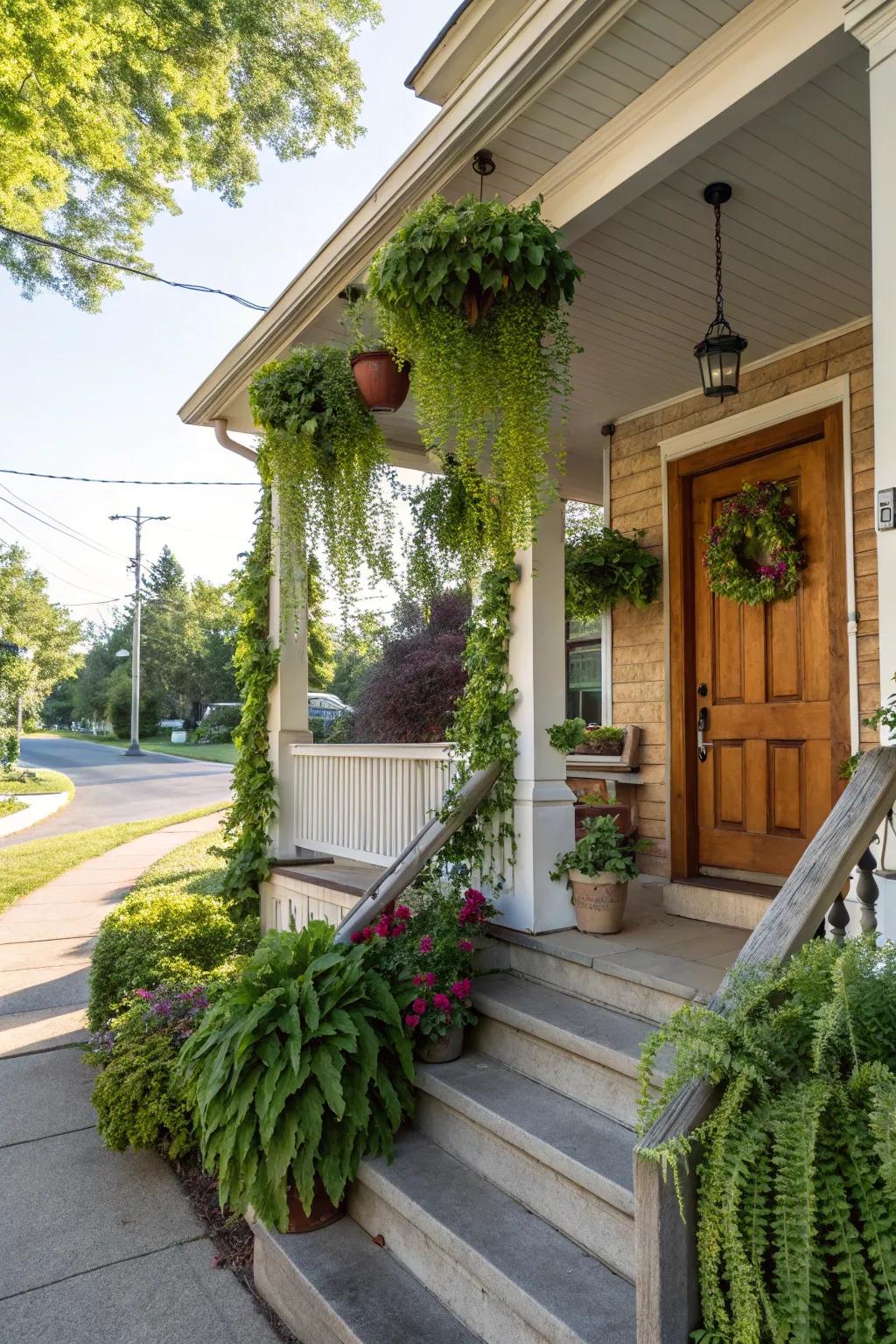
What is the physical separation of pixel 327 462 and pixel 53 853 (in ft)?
24.7

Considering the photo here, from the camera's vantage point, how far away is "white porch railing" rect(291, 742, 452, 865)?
3.73 meters

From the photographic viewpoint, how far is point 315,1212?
2447mm

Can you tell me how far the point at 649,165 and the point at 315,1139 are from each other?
302 cm

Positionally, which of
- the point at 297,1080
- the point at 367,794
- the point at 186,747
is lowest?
the point at 186,747

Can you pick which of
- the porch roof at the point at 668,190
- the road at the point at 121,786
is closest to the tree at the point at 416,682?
the road at the point at 121,786

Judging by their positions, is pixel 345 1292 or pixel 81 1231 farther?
pixel 81 1231

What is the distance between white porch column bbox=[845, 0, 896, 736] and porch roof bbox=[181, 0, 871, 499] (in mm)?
130

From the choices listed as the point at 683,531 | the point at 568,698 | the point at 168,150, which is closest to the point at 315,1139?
the point at 683,531

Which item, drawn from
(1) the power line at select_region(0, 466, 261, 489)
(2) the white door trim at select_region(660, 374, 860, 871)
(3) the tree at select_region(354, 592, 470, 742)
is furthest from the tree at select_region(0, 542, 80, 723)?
(2) the white door trim at select_region(660, 374, 860, 871)

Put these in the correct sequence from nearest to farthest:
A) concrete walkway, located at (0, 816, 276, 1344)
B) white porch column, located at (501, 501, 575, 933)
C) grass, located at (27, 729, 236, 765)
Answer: concrete walkway, located at (0, 816, 276, 1344)
white porch column, located at (501, 501, 575, 933)
grass, located at (27, 729, 236, 765)

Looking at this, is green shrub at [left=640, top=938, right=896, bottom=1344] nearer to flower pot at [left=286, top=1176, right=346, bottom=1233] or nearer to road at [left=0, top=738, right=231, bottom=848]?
flower pot at [left=286, top=1176, right=346, bottom=1233]

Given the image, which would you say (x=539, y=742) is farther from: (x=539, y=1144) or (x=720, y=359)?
(x=720, y=359)

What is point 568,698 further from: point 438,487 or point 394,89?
point 394,89

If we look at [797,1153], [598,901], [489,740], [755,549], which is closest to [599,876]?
[598,901]
